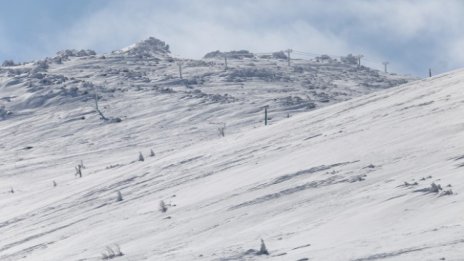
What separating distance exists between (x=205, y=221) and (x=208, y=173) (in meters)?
5.09

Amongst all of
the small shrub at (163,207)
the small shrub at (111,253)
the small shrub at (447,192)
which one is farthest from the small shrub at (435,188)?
the small shrub at (163,207)

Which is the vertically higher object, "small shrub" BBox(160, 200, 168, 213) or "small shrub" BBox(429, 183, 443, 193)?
"small shrub" BBox(429, 183, 443, 193)

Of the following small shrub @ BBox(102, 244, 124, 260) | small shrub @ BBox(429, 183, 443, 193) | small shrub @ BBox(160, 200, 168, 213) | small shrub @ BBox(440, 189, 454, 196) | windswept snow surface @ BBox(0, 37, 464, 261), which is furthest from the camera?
small shrub @ BBox(160, 200, 168, 213)

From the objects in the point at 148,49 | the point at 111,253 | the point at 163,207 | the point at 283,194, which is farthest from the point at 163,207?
the point at 148,49

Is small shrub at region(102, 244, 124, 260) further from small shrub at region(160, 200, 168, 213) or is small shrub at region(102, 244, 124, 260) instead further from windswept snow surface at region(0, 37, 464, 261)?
small shrub at region(160, 200, 168, 213)

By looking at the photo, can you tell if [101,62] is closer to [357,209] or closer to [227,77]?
[227,77]

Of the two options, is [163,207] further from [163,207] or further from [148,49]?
[148,49]

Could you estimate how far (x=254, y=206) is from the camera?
43.5 feet

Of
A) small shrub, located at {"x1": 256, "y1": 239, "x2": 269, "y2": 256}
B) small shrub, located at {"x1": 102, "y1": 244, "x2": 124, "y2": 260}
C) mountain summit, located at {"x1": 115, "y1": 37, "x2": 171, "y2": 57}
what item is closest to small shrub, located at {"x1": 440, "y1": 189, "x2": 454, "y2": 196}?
small shrub, located at {"x1": 256, "y1": 239, "x2": 269, "y2": 256}

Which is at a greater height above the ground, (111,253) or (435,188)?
(435,188)

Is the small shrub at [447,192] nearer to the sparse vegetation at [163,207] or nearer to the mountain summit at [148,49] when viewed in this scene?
the sparse vegetation at [163,207]

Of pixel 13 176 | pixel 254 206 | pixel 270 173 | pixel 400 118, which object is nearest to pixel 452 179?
pixel 254 206

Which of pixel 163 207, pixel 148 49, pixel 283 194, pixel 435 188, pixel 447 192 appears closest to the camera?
pixel 447 192

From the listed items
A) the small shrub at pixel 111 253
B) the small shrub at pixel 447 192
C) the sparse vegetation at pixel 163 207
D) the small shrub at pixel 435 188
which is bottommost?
the small shrub at pixel 111 253
